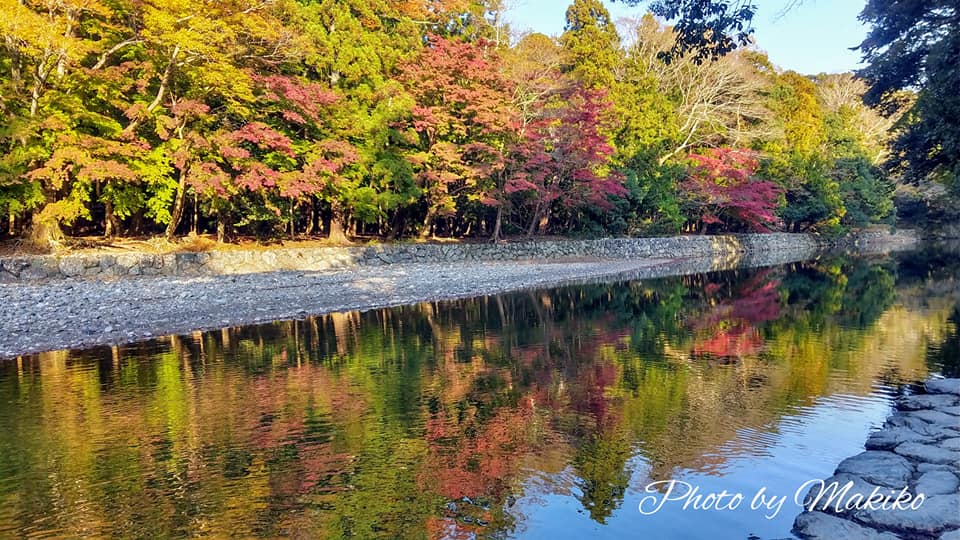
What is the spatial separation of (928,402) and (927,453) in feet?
6.15

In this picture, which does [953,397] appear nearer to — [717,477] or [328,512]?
[717,477]

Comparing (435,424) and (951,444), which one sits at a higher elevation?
(951,444)

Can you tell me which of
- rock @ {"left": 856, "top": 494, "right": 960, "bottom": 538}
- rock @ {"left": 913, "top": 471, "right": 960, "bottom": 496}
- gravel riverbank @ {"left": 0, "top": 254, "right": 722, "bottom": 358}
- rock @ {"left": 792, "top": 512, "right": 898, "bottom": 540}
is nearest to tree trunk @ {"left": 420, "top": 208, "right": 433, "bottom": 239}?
gravel riverbank @ {"left": 0, "top": 254, "right": 722, "bottom": 358}

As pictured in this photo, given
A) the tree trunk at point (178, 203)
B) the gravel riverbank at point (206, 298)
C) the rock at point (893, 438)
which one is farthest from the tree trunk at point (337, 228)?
the rock at point (893, 438)

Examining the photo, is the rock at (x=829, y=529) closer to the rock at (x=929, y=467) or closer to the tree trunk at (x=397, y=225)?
the rock at (x=929, y=467)

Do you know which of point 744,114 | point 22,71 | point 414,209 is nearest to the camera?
point 22,71

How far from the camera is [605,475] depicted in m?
5.20

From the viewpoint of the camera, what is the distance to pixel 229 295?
1521 centimetres

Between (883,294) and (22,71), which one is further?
(883,294)

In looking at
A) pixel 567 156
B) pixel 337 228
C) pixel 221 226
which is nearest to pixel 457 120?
pixel 567 156

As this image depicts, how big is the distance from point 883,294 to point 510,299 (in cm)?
1055

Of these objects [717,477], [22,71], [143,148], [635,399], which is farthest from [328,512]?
[22,71]

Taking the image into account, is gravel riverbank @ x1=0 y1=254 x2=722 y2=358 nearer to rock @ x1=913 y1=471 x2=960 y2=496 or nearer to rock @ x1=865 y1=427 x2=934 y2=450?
rock @ x1=865 y1=427 x2=934 y2=450

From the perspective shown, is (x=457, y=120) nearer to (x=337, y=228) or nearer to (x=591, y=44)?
(x=337, y=228)
